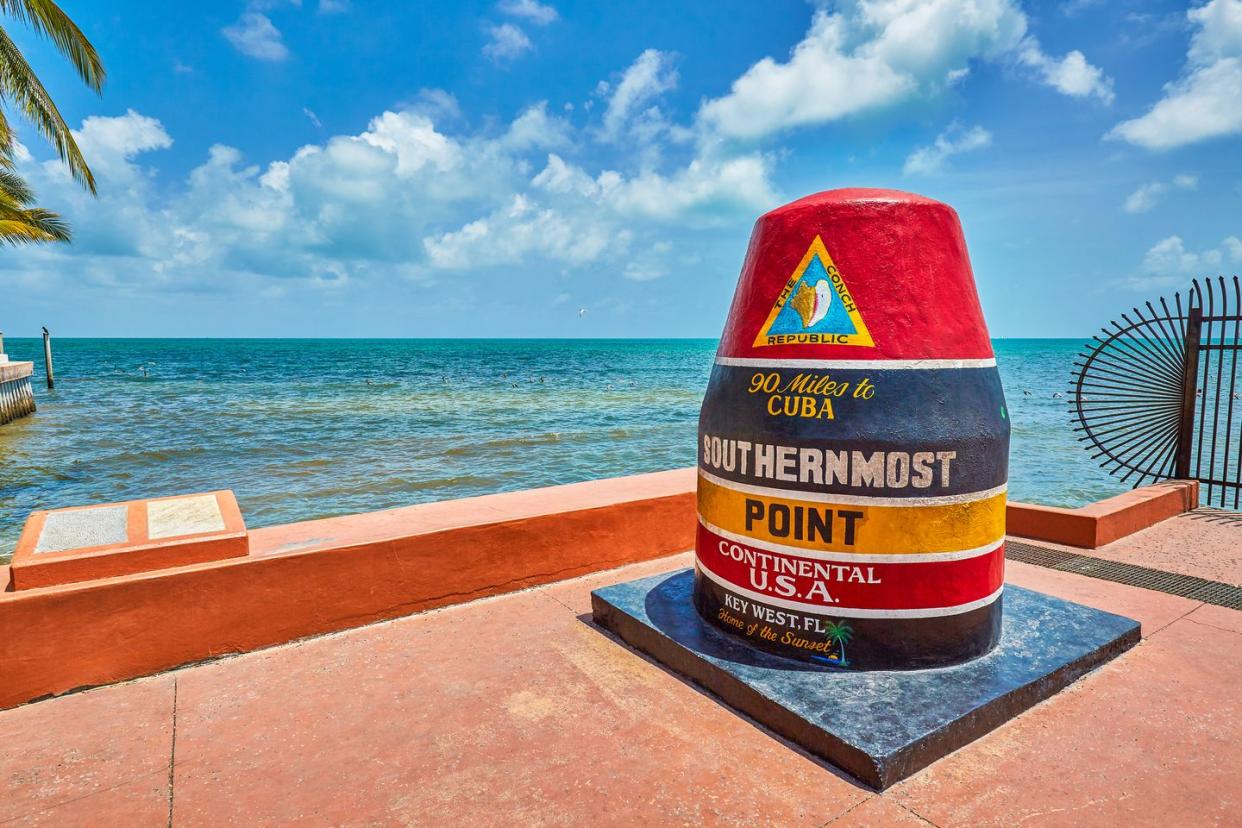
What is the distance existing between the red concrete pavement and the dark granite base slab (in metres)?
0.10

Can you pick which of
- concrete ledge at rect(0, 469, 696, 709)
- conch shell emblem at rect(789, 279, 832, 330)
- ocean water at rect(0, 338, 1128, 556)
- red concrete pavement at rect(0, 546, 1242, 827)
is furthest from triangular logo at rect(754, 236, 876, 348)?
ocean water at rect(0, 338, 1128, 556)

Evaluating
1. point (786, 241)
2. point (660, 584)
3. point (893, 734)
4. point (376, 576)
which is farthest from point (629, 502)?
point (893, 734)

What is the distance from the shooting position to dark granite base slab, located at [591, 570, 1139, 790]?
333cm

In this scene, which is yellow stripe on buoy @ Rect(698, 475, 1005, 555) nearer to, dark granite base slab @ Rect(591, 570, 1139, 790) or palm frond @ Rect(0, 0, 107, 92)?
dark granite base slab @ Rect(591, 570, 1139, 790)

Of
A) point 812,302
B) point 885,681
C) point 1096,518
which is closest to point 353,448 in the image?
point 1096,518

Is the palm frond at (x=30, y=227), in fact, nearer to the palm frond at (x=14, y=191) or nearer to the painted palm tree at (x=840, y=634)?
the palm frond at (x=14, y=191)

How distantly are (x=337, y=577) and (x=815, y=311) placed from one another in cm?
356

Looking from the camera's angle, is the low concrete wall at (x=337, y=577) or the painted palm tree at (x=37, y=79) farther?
the painted palm tree at (x=37, y=79)

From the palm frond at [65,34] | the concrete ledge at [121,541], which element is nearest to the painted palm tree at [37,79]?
the palm frond at [65,34]

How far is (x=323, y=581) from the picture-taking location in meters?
4.84

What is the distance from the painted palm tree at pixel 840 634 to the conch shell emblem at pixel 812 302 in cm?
163

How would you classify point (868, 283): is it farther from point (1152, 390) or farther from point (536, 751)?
point (1152, 390)

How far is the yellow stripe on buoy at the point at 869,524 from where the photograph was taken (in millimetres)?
3777

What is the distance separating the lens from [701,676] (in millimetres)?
4137
